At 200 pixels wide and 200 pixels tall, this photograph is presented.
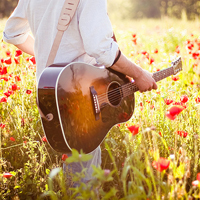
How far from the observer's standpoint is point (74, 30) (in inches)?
64.5

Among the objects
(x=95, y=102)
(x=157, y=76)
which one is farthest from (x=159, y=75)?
(x=95, y=102)

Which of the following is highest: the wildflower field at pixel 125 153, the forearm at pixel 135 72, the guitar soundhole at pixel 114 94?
the forearm at pixel 135 72

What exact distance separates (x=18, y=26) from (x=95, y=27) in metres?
0.64

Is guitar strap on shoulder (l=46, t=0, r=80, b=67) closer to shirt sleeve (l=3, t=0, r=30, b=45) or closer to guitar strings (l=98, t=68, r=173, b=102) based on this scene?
shirt sleeve (l=3, t=0, r=30, b=45)

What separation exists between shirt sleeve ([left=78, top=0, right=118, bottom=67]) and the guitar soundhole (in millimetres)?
381

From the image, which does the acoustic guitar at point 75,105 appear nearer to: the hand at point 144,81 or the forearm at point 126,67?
the forearm at point 126,67

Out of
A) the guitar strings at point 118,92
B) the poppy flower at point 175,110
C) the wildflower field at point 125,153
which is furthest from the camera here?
the guitar strings at point 118,92

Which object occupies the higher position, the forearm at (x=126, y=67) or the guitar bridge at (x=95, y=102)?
the forearm at (x=126, y=67)

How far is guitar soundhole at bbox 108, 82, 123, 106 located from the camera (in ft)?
6.33

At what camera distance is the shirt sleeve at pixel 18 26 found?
177 centimetres

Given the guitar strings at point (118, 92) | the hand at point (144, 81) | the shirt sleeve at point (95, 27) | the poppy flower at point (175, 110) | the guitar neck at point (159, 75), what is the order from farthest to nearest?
A: the guitar neck at point (159, 75) → the hand at point (144, 81) → the guitar strings at point (118, 92) → the shirt sleeve at point (95, 27) → the poppy flower at point (175, 110)

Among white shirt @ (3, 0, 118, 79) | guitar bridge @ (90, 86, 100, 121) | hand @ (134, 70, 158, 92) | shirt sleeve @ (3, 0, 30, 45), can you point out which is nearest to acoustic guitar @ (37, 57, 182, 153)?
guitar bridge @ (90, 86, 100, 121)

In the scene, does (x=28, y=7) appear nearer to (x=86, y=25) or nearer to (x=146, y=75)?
(x=86, y=25)

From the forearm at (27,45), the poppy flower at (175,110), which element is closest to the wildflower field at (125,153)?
the poppy flower at (175,110)
